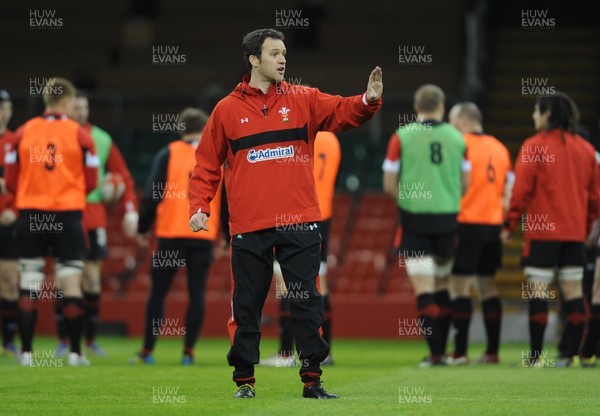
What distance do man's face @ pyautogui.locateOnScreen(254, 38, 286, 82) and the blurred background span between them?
8.36 meters

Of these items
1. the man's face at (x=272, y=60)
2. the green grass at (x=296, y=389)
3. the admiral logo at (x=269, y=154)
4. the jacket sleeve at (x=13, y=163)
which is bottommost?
the green grass at (x=296, y=389)

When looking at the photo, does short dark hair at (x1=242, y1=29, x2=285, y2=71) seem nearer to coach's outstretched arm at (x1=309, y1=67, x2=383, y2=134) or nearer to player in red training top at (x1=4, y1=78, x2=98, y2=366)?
coach's outstretched arm at (x1=309, y1=67, x2=383, y2=134)

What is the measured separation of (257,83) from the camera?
7.35m

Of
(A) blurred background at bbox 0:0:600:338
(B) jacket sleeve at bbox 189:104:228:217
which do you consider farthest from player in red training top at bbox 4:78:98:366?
(A) blurred background at bbox 0:0:600:338

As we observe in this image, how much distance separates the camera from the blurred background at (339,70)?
16891 mm

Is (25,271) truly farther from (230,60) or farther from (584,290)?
(230,60)

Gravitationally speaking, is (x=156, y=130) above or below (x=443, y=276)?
above

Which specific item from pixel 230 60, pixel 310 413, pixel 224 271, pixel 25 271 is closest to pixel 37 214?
pixel 25 271

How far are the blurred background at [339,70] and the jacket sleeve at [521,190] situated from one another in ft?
16.5

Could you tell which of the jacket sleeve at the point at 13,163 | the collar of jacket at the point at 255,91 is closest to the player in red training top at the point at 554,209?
the collar of jacket at the point at 255,91

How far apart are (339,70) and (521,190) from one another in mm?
11603

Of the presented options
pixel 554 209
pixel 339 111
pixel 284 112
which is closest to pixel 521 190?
pixel 554 209

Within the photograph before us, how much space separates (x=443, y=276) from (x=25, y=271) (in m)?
3.55

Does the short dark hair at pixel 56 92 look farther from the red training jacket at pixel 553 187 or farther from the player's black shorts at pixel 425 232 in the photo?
the red training jacket at pixel 553 187
